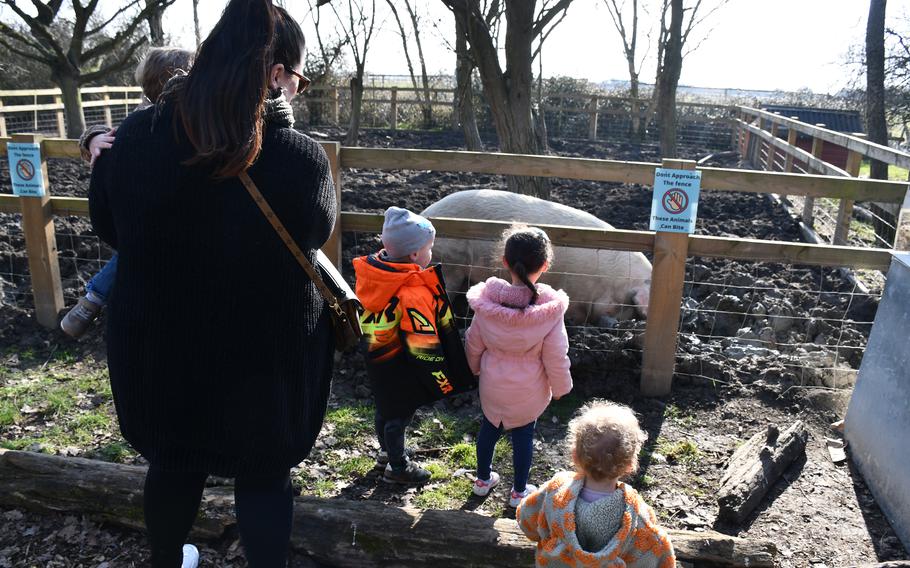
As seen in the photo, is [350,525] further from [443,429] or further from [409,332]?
[443,429]

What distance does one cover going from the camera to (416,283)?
110 inches

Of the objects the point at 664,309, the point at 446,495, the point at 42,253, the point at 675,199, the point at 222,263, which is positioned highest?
the point at 222,263

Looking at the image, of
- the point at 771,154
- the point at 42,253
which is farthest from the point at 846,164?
the point at 42,253

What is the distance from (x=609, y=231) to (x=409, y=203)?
4.54 m

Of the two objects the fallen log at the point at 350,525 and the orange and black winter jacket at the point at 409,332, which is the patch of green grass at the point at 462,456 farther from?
the fallen log at the point at 350,525

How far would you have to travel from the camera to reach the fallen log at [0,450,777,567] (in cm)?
248

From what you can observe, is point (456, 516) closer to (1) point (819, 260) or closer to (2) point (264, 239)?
(2) point (264, 239)

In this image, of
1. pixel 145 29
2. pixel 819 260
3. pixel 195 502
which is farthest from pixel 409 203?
pixel 145 29

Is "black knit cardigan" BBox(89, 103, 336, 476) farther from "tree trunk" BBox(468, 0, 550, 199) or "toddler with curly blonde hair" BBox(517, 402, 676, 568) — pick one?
"tree trunk" BBox(468, 0, 550, 199)

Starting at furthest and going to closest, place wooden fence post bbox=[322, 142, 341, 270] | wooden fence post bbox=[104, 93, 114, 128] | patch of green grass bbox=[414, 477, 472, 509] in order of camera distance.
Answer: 1. wooden fence post bbox=[104, 93, 114, 128]
2. wooden fence post bbox=[322, 142, 341, 270]
3. patch of green grass bbox=[414, 477, 472, 509]

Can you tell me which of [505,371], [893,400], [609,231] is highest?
[609,231]

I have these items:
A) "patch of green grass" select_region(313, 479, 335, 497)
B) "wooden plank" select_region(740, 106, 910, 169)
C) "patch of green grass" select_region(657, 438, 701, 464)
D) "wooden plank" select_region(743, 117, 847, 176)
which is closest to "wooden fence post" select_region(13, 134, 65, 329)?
"patch of green grass" select_region(313, 479, 335, 497)

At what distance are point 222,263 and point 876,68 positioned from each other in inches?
531

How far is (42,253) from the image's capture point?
15.6ft
